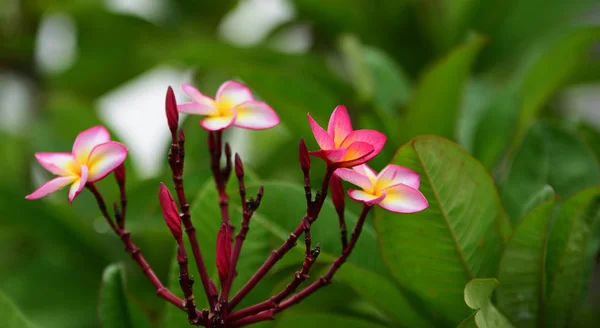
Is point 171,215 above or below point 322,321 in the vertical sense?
above

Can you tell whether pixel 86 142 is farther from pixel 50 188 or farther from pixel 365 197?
pixel 365 197

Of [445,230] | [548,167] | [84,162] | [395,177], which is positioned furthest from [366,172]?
[548,167]

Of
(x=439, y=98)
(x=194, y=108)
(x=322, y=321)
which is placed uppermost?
(x=194, y=108)

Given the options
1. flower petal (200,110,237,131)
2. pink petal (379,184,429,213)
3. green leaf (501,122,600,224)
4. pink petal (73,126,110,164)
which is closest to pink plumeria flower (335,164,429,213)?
pink petal (379,184,429,213)

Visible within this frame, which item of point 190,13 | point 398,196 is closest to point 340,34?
point 190,13

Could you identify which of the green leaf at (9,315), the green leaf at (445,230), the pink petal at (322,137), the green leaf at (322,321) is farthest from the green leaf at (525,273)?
the green leaf at (9,315)
